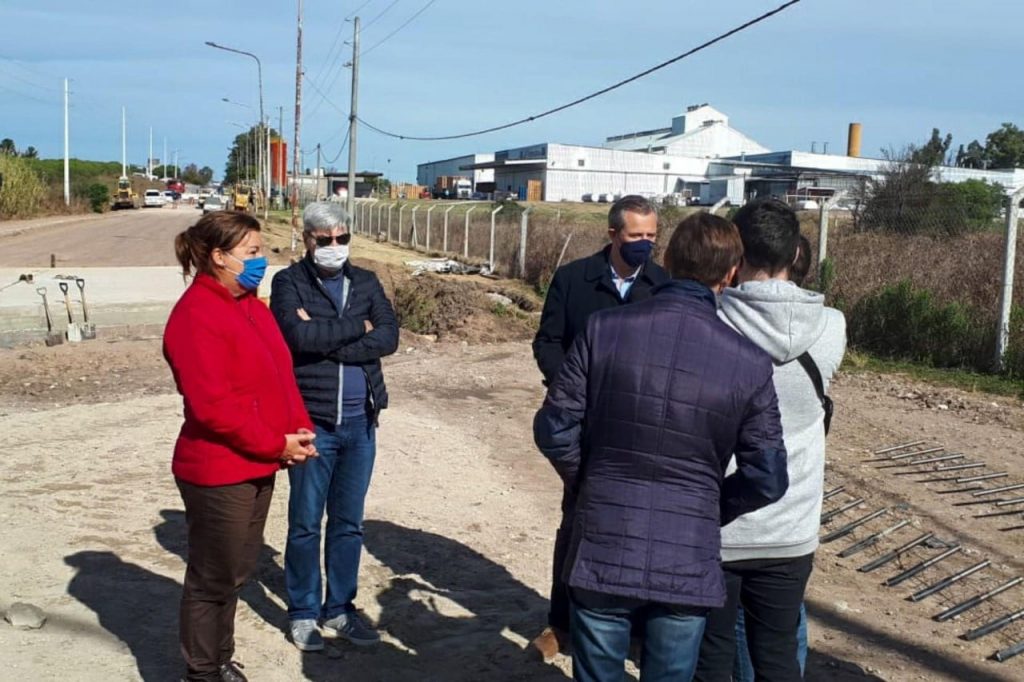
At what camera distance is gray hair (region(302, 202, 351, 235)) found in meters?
4.39

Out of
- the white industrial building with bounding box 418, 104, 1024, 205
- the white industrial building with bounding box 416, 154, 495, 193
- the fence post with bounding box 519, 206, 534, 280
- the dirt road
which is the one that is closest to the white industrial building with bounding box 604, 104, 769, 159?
the white industrial building with bounding box 418, 104, 1024, 205

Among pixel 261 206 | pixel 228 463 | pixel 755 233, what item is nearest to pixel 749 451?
pixel 755 233

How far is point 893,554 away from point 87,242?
34.8 meters

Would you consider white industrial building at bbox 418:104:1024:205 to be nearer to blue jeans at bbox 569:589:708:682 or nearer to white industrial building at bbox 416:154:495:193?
white industrial building at bbox 416:154:495:193

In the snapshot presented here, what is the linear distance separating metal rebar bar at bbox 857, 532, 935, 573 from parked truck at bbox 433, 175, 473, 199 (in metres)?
73.5

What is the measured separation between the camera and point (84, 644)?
14.5ft

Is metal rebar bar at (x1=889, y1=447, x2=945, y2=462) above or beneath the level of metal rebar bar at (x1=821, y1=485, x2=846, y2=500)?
above

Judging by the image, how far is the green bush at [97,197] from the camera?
2603 inches

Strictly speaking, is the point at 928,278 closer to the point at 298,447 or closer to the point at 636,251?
the point at 636,251

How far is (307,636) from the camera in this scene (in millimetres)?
4465

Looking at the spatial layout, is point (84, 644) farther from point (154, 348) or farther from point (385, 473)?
point (154, 348)

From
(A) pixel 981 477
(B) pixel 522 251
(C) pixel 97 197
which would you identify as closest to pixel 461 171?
(C) pixel 97 197

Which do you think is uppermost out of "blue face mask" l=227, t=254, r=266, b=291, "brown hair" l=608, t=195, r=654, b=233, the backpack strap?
"brown hair" l=608, t=195, r=654, b=233

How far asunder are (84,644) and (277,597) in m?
0.96
